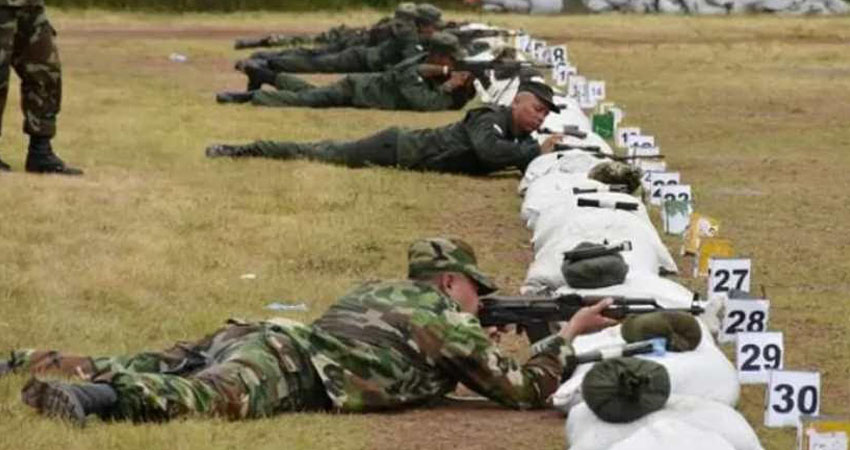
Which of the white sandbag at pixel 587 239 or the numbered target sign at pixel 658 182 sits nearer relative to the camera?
the white sandbag at pixel 587 239

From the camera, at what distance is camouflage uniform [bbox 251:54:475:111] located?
62.6 feet

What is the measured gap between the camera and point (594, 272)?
8180 millimetres

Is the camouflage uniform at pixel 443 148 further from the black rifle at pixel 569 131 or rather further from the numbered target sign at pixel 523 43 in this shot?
the numbered target sign at pixel 523 43

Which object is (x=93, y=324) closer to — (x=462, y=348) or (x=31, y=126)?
(x=462, y=348)

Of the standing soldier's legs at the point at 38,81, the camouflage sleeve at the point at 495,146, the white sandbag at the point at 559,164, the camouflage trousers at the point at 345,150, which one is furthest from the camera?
the camouflage trousers at the point at 345,150

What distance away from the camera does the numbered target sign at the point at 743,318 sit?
7.61 metres

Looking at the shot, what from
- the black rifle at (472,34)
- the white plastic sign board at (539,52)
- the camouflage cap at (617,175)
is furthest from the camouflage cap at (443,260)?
the white plastic sign board at (539,52)

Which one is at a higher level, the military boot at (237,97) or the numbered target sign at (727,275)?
the numbered target sign at (727,275)

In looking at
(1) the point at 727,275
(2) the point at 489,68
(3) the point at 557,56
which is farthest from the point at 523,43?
(1) the point at 727,275

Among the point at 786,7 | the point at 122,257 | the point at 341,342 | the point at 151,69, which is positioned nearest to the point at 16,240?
the point at 122,257

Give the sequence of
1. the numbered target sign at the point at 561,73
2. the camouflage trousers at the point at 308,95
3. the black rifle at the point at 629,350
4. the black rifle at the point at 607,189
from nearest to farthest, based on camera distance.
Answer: the black rifle at the point at 629,350 < the black rifle at the point at 607,189 < the camouflage trousers at the point at 308,95 < the numbered target sign at the point at 561,73

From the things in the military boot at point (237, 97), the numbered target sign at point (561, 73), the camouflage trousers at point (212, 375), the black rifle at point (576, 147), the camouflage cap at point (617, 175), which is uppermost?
the camouflage trousers at point (212, 375)

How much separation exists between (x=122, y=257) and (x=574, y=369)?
12.3 feet

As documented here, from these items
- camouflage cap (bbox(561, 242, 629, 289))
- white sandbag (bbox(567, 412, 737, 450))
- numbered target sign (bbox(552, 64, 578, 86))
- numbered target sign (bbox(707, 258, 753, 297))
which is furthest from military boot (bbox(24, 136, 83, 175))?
white sandbag (bbox(567, 412, 737, 450))
